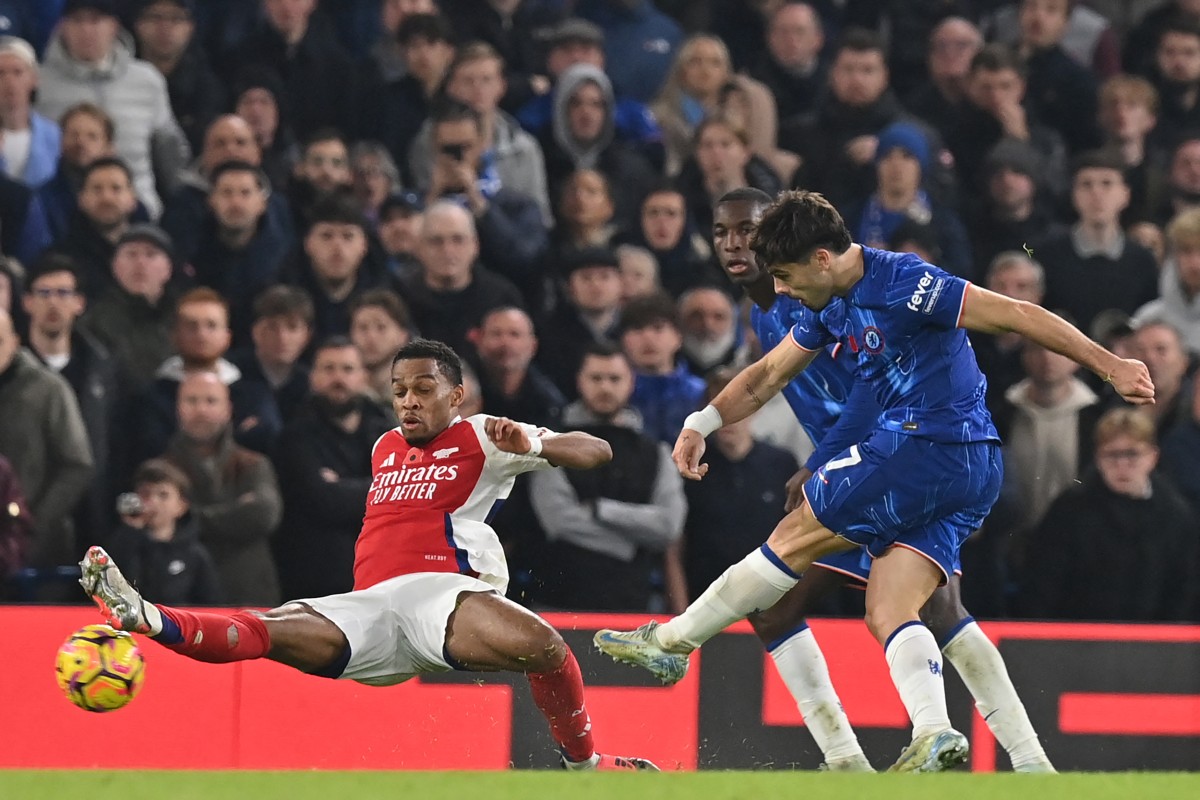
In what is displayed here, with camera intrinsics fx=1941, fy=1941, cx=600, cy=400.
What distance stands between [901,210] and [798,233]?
4509 millimetres

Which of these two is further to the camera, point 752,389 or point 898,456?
point 752,389

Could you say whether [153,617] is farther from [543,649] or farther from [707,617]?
[707,617]

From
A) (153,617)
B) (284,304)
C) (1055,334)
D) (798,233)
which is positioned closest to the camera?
(1055,334)

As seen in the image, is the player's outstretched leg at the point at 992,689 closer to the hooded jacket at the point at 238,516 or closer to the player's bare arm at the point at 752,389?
the player's bare arm at the point at 752,389

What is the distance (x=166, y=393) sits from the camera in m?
9.08

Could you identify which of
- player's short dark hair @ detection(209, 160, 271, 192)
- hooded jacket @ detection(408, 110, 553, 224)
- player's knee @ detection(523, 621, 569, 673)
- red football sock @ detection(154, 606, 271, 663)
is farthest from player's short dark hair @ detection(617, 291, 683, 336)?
red football sock @ detection(154, 606, 271, 663)

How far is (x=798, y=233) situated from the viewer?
6.16 metres

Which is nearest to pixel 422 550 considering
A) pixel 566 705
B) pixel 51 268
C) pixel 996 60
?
pixel 566 705

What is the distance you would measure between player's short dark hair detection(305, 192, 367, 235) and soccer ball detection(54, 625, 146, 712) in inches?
160

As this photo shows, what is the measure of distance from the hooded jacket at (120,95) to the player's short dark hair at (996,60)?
4.66m

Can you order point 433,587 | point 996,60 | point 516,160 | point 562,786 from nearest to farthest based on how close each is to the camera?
1. point 562,786
2. point 433,587
3. point 516,160
4. point 996,60

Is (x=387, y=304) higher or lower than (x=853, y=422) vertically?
higher

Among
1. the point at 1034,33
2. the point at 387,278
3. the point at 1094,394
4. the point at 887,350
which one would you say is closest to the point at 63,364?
the point at 387,278

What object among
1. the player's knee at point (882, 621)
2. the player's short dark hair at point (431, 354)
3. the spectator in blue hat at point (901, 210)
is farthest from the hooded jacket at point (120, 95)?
the player's knee at point (882, 621)
